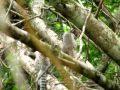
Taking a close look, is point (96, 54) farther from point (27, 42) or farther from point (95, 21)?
point (27, 42)

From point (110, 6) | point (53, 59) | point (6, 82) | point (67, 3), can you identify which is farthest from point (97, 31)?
point (110, 6)

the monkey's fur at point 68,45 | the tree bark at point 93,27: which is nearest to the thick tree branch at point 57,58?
the tree bark at point 93,27

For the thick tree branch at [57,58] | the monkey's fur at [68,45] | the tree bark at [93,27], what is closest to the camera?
the thick tree branch at [57,58]

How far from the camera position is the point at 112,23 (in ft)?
10.3

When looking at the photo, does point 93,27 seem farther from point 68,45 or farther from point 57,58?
point 57,58

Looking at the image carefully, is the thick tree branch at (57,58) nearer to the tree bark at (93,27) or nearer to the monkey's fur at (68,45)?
the tree bark at (93,27)

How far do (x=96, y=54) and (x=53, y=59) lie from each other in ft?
10.1

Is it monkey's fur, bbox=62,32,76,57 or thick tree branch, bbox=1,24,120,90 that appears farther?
monkey's fur, bbox=62,32,76,57

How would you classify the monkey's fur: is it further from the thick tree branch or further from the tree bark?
the thick tree branch

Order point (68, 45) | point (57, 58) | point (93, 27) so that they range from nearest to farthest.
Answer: point (57, 58) → point (93, 27) → point (68, 45)

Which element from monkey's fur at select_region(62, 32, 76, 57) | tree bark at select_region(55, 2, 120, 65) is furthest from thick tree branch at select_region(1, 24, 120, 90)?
monkey's fur at select_region(62, 32, 76, 57)

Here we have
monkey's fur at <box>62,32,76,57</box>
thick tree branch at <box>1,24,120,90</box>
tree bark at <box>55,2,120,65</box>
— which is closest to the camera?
thick tree branch at <box>1,24,120,90</box>

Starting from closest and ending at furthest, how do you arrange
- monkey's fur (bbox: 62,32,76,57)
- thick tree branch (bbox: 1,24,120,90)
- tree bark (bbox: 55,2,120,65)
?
thick tree branch (bbox: 1,24,120,90), tree bark (bbox: 55,2,120,65), monkey's fur (bbox: 62,32,76,57)

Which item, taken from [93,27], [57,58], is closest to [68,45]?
[93,27]
